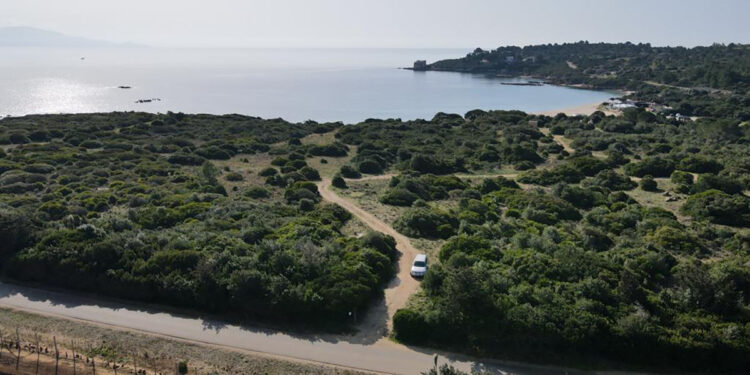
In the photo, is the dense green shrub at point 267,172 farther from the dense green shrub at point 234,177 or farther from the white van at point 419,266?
the white van at point 419,266

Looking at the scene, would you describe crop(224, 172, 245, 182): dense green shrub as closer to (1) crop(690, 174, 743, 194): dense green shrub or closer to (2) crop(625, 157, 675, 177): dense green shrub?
(2) crop(625, 157, 675, 177): dense green shrub

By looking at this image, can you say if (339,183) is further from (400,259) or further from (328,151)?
(400,259)

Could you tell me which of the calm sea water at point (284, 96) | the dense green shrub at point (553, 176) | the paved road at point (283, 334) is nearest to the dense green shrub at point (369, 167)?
the dense green shrub at point (553, 176)

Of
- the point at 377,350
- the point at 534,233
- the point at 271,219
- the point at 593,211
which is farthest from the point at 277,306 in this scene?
the point at 593,211

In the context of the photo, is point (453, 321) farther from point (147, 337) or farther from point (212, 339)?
point (147, 337)

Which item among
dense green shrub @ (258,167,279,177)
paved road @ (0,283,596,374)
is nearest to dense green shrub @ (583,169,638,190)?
dense green shrub @ (258,167,279,177)

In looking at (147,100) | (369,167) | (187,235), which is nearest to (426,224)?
(187,235)

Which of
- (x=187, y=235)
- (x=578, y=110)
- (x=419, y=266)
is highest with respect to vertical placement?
(x=578, y=110)
